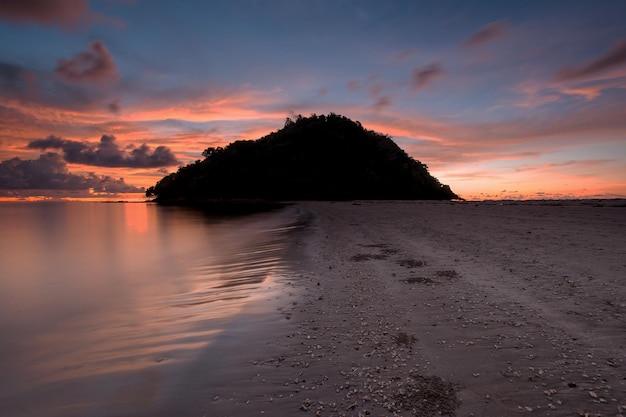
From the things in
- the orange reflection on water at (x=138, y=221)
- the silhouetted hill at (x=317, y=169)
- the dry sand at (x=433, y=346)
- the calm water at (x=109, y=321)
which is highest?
the silhouetted hill at (x=317, y=169)

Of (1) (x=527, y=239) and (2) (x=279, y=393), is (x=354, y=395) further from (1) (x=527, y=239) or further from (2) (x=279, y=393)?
(1) (x=527, y=239)

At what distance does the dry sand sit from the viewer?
348 centimetres

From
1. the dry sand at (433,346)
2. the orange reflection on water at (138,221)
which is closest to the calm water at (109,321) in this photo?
the dry sand at (433,346)

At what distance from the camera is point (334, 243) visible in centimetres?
1527

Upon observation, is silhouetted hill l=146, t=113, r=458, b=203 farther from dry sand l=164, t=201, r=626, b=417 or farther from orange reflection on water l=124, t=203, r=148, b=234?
dry sand l=164, t=201, r=626, b=417

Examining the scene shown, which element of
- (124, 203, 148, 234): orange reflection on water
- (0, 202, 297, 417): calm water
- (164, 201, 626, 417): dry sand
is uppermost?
(164, 201, 626, 417): dry sand

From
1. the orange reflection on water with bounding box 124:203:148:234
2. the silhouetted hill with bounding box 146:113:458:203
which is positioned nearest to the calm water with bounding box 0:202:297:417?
the orange reflection on water with bounding box 124:203:148:234

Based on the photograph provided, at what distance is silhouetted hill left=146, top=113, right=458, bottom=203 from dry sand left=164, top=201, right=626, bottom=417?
318ft

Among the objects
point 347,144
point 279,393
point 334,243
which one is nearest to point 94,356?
point 279,393

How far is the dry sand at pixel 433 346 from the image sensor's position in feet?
11.4

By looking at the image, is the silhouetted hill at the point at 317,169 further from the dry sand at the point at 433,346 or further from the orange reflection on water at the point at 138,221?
the dry sand at the point at 433,346

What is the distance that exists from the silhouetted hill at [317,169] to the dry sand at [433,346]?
3818 inches

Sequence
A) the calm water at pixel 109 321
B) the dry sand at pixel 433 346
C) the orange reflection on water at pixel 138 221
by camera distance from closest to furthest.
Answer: the dry sand at pixel 433 346 → the calm water at pixel 109 321 → the orange reflection on water at pixel 138 221

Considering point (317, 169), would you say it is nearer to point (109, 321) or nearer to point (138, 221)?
point (138, 221)
